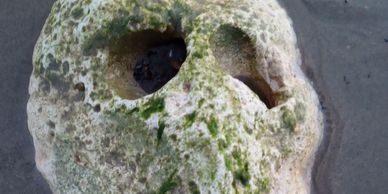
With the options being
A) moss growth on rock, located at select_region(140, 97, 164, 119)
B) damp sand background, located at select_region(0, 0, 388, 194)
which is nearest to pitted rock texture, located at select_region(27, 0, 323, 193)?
moss growth on rock, located at select_region(140, 97, 164, 119)

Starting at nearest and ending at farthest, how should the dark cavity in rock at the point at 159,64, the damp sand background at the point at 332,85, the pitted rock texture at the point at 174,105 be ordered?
the pitted rock texture at the point at 174,105, the dark cavity in rock at the point at 159,64, the damp sand background at the point at 332,85

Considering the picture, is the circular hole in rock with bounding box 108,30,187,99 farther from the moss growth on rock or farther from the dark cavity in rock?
the moss growth on rock

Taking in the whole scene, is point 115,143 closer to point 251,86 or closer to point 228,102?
point 228,102

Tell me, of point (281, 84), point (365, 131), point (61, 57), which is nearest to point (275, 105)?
point (281, 84)

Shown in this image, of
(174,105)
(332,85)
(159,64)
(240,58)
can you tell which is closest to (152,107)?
(174,105)

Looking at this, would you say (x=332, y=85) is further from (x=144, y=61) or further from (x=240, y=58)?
(x=144, y=61)

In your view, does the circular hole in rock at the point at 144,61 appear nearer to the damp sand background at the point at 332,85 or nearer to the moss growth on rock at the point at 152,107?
the moss growth on rock at the point at 152,107

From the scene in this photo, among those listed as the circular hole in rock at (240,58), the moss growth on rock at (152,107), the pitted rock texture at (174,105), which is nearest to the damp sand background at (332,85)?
the pitted rock texture at (174,105)
